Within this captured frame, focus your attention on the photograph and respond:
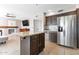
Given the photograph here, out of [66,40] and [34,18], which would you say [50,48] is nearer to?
[34,18]

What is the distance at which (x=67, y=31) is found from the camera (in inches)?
163

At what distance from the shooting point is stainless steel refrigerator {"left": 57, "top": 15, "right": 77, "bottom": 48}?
3990mm

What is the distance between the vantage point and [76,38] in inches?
155

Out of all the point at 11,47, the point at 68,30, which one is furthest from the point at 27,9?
the point at 68,30

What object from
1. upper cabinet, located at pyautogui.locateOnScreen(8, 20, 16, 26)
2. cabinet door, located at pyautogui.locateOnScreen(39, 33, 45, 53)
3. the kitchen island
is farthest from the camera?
cabinet door, located at pyautogui.locateOnScreen(39, 33, 45, 53)

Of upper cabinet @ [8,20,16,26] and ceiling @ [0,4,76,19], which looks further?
upper cabinet @ [8,20,16,26]

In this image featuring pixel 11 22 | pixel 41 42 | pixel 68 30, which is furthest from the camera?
pixel 68 30

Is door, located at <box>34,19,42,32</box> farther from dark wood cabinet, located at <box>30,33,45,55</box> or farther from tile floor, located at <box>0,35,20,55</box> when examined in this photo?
tile floor, located at <box>0,35,20,55</box>

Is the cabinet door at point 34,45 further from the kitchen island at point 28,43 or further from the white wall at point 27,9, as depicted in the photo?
the white wall at point 27,9

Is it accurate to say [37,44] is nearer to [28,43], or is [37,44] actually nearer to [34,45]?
[34,45]

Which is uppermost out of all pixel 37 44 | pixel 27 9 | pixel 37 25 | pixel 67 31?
pixel 27 9

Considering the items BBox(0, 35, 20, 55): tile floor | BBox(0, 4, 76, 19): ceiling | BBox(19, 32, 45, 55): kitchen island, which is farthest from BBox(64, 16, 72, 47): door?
BBox(0, 35, 20, 55): tile floor

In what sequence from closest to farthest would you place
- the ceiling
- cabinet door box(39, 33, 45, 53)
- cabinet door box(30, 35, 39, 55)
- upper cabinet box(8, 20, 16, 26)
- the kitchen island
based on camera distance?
1. the ceiling
2. upper cabinet box(8, 20, 16, 26)
3. the kitchen island
4. cabinet door box(30, 35, 39, 55)
5. cabinet door box(39, 33, 45, 53)
